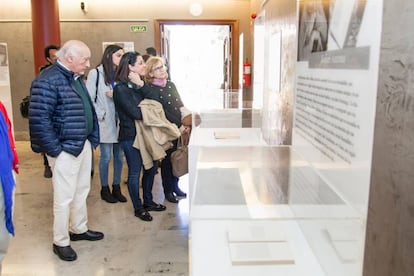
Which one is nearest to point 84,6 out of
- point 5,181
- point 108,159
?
point 108,159

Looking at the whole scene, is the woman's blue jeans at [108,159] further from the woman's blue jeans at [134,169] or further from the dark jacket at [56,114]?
the dark jacket at [56,114]

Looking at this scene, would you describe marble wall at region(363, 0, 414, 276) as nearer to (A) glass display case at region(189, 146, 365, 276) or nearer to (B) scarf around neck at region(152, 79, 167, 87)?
(A) glass display case at region(189, 146, 365, 276)

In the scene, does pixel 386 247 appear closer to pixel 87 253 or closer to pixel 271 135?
pixel 271 135

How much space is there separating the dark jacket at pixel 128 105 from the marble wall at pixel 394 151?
2566 mm

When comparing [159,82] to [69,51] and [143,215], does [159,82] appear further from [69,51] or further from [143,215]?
[143,215]

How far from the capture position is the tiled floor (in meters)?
2.68

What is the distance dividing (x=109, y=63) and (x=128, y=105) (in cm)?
58

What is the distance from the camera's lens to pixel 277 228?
1.40 m

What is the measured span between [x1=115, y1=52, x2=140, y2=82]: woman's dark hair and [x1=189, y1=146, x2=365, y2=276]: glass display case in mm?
1752

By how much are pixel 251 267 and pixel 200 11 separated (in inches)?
251

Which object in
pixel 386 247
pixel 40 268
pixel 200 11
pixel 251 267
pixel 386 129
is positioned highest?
pixel 200 11

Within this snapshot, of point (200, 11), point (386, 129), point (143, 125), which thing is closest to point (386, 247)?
point (386, 129)

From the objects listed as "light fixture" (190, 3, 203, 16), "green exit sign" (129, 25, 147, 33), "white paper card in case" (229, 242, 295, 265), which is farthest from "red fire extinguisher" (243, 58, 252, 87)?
"white paper card in case" (229, 242, 295, 265)

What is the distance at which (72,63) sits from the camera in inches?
102
